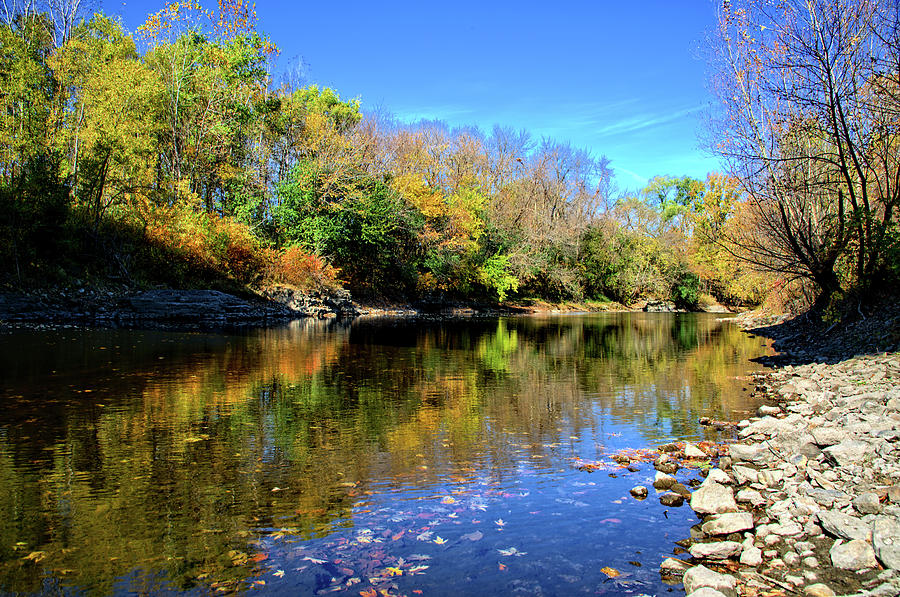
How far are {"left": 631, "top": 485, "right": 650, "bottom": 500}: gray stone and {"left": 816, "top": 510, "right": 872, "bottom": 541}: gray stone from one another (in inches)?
70.8

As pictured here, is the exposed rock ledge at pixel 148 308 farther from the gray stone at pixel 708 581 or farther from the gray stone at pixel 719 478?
the gray stone at pixel 708 581

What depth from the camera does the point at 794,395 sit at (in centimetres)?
1199

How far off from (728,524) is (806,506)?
810mm

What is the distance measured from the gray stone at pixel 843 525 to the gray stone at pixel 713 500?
2.88 feet

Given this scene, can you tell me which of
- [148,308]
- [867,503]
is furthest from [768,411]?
[148,308]

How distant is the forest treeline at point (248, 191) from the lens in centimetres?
2545

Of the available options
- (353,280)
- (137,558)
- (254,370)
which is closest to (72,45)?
(353,280)

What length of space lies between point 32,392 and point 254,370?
5.08 meters

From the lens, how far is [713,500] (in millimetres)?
Answer: 6078

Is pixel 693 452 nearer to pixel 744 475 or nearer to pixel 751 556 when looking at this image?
pixel 744 475

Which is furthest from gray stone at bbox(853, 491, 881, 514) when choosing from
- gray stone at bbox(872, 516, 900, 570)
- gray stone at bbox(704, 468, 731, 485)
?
gray stone at bbox(704, 468, 731, 485)

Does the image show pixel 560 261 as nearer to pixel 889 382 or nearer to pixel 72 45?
pixel 72 45

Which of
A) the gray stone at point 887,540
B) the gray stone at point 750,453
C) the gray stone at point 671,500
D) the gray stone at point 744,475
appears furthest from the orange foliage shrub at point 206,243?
the gray stone at point 887,540

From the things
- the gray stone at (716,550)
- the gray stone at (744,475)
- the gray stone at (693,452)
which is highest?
the gray stone at (744,475)
